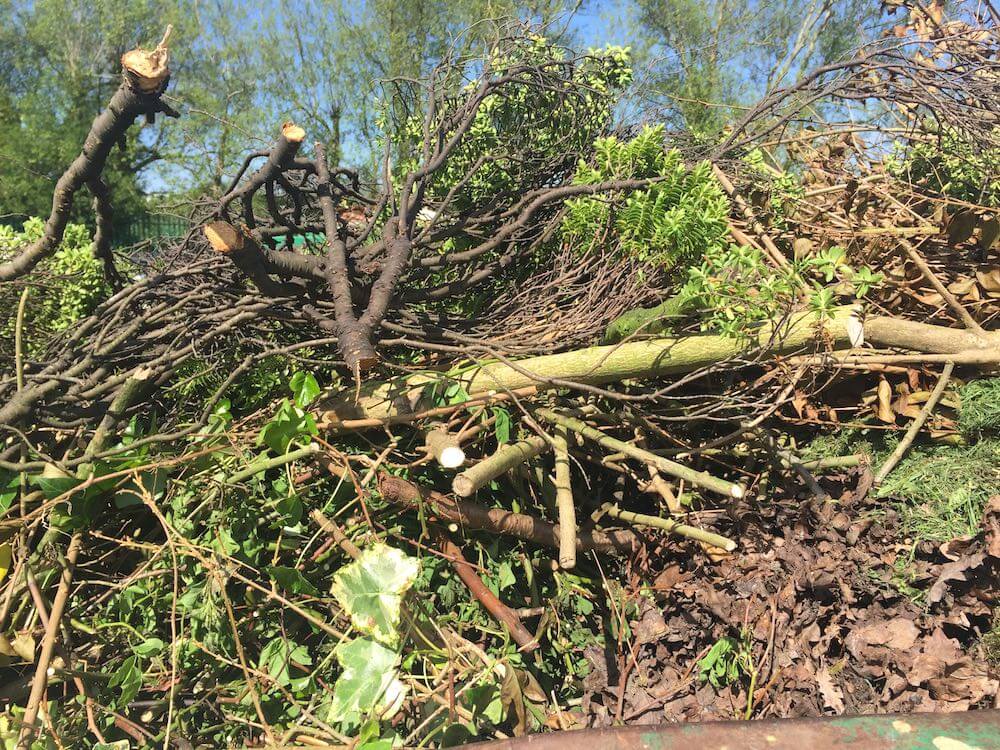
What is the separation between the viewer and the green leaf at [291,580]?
1.98m

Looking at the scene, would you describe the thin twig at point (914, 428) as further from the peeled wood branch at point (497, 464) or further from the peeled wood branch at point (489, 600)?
the peeled wood branch at point (489, 600)

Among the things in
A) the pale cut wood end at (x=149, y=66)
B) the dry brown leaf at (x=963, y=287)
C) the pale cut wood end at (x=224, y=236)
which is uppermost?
the pale cut wood end at (x=149, y=66)

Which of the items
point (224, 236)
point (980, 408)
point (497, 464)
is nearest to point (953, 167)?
point (980, 408)

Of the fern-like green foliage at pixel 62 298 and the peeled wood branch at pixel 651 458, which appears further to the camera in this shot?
the fern-like green foliage at pixel 62 298

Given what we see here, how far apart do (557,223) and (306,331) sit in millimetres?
1145

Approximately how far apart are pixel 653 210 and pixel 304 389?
140cm

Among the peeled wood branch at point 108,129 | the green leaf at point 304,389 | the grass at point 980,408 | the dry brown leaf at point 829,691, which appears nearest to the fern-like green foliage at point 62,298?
the peeled wood branch at point 108,129

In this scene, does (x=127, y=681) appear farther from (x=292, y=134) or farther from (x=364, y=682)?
(x=292, y=134)

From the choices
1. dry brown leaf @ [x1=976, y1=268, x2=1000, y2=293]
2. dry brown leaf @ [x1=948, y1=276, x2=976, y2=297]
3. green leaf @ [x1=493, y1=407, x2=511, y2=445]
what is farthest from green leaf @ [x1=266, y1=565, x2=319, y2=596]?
dry brown leaf @ [x1=976, y1=268, x2=1000, y2=293]

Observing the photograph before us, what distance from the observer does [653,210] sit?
2555mm

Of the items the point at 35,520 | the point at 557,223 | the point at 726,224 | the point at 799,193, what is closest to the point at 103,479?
the point at 35,520

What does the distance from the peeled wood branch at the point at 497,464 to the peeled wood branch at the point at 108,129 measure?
137cm

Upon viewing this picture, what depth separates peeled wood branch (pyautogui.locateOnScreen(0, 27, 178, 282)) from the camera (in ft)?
6.59

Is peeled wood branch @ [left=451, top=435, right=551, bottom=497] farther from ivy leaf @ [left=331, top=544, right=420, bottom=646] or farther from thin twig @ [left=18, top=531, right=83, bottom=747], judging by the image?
thin twig @ [left=18, top=531, right=83, bottom=747]
